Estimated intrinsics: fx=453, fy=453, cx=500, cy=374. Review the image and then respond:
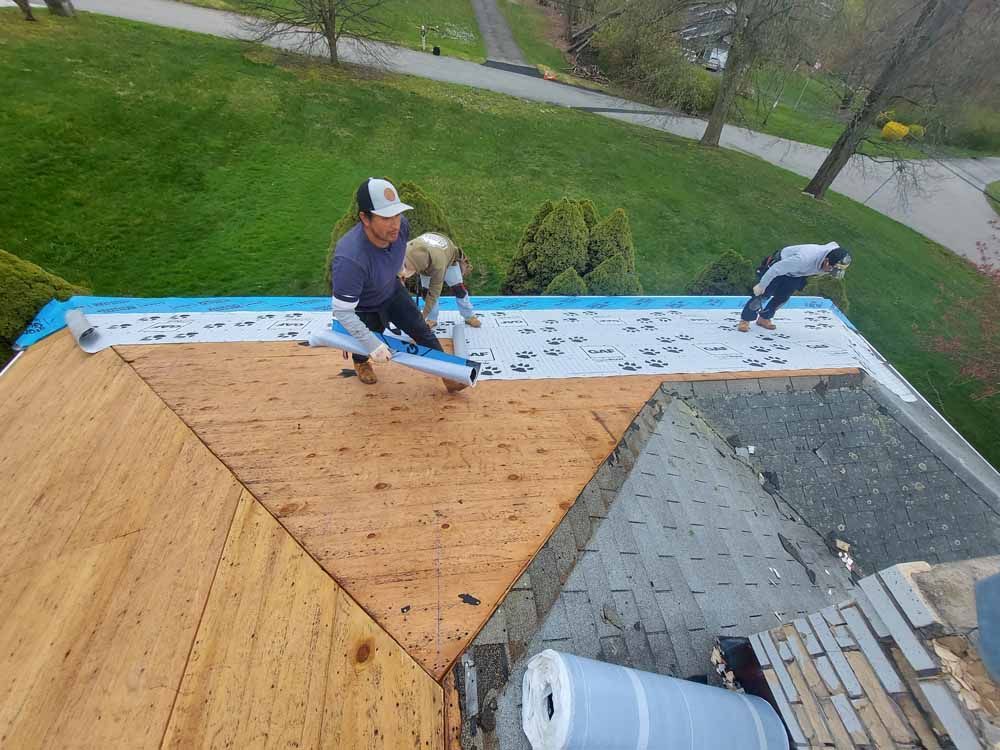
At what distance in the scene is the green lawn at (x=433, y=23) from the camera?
2140 cm

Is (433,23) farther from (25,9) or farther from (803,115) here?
(803,115)

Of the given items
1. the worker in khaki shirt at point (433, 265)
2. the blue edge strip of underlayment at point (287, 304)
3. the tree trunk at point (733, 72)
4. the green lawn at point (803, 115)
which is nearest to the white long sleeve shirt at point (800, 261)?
the blue edge strip of underlayment at point (287, 304)

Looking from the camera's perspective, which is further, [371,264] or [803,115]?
[803,115]

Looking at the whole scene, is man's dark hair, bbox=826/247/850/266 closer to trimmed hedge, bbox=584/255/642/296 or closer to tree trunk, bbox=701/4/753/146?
trimmed hedge, bbox=584/255/642/296

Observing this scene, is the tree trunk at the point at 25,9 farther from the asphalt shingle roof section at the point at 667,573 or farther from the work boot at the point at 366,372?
the asphalt shingle roof section at the point at 667,573

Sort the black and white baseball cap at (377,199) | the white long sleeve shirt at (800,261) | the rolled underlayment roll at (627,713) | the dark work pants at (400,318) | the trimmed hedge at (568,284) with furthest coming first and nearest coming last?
the trimmed hedge at (568,284) → the white long sleeve shirt at (800,261) → the dark work pants at (400,318) → the black and white baseball cap at (377,199) → the rolled underlayment roll at (627,713)

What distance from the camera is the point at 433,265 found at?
446 cm

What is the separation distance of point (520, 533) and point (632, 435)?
1435 millimetres

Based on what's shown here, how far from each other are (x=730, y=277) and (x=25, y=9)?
21922mm

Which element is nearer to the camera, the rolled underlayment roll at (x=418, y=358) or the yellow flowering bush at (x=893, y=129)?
the rolled underlayment roll at (x=418, y=358)

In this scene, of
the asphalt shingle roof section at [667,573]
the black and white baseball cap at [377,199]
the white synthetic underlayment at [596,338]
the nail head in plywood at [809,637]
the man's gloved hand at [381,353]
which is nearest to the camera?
the nail head in plywood at [809,637]

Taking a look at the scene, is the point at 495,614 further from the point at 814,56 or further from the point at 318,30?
the point at 318,30

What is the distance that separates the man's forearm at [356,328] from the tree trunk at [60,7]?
67.8 feet

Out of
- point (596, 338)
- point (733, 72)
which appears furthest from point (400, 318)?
point (733, 72)
